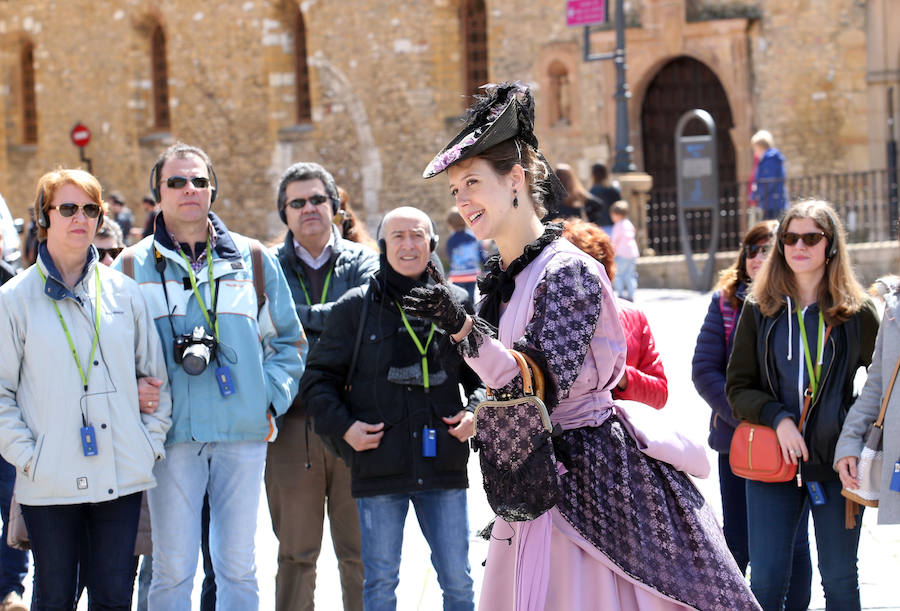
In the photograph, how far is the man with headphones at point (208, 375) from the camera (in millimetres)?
4418

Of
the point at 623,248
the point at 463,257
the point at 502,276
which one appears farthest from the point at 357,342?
the point at 623,248

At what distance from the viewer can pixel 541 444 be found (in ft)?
9.86

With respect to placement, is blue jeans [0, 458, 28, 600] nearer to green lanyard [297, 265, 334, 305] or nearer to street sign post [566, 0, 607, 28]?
green lanyard [297, 265, 334, 305]

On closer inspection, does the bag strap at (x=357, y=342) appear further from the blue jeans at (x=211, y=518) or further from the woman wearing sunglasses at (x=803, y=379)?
the woman wearing sunglasses at (x=803, y=379)

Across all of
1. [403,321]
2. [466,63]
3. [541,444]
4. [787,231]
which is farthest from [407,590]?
[466,63]

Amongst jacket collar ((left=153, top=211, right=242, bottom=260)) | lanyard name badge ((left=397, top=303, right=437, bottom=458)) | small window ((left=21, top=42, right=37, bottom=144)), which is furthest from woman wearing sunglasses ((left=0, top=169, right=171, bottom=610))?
small window ((left=21, top=42, right=37, bottom=144))

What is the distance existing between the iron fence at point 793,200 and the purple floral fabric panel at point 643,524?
1248 centimetres

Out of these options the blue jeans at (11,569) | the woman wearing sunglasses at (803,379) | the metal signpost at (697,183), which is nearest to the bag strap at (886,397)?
the woman wearing sunglasses at (803,379)

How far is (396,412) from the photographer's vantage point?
15.1 ft

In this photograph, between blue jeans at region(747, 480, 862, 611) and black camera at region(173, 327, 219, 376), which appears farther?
blue jeans at region(747, 480, 862, 611)

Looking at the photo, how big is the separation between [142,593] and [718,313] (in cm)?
286

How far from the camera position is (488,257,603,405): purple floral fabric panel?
3014 millimetres

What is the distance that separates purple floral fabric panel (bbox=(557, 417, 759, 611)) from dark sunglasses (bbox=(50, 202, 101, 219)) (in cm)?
221

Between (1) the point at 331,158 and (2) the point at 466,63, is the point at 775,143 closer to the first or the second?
(2) the point at 466,63
